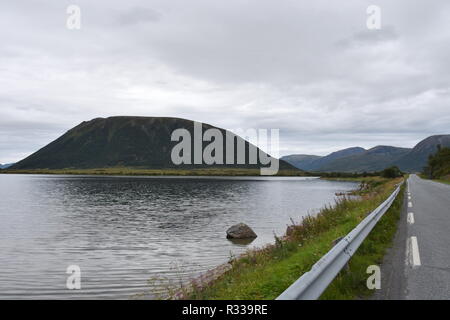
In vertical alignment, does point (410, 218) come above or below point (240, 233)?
above

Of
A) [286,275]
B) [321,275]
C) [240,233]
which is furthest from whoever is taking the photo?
[240,233]

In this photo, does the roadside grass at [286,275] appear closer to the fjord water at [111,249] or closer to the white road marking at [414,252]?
the white road marking at [414,252]

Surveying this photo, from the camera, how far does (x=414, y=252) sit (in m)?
9.52

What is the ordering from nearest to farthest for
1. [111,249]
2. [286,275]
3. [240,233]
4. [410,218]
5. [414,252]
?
[286,275] < [414,252] < [410,218] < [111,249] < [240,233]

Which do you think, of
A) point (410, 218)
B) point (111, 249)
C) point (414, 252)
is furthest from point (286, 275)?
point (111, 249)

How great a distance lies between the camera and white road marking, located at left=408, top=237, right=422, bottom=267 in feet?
27.7

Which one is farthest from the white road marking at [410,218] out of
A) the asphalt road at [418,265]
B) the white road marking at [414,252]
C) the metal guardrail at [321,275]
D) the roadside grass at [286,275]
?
the metal guardrail at [321,275]

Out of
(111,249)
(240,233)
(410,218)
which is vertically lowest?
(111,249)

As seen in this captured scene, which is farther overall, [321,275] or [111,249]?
[111,249]

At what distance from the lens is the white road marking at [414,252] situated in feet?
27.7

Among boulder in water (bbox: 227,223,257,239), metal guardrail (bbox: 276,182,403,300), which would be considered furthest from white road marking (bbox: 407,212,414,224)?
metal guardrail (bbox: 276,182,403,300)

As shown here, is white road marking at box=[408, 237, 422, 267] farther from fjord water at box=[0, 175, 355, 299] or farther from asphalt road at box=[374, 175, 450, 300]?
fjord water at box=[0, 175, 355, 299]

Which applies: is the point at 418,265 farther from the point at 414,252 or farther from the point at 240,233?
the point at 240,233
